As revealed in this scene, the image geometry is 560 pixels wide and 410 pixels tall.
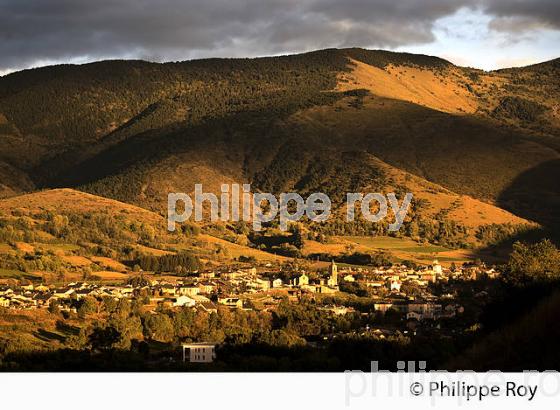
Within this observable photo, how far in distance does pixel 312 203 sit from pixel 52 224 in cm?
3058

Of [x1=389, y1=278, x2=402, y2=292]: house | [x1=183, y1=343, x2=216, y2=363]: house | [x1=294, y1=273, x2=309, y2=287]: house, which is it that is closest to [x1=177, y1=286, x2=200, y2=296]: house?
[x1=294, y1=273, x2=309, y2=287]: house

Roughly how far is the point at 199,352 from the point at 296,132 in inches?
4126

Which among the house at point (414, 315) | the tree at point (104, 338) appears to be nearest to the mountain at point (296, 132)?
the house at point (414, 315)

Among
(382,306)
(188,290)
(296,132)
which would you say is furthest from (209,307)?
(296,132)

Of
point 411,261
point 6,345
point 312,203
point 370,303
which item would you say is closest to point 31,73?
point 312,203

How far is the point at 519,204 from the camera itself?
115312mm

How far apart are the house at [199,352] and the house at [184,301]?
1844 cm

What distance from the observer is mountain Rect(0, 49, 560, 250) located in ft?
392

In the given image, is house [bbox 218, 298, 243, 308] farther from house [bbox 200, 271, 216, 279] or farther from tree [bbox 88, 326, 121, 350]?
tree [bbox 88, 326, 121, 350]

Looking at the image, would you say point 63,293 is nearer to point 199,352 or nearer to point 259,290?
point 259,290

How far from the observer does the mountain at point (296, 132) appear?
11962 cm

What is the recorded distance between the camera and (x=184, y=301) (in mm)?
58656

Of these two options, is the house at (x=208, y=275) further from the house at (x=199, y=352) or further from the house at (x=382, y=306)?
the house at (x=199, y=352)
